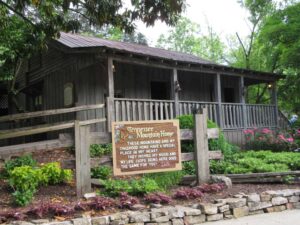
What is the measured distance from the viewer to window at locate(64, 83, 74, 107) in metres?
14.3

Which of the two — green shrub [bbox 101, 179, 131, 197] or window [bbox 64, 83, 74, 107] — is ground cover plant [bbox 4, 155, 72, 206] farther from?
window [bbox 64, 83, 74, 107]

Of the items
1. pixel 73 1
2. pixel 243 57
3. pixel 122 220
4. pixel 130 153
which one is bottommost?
pixel 122 220

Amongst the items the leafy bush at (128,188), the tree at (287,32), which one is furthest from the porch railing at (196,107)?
the leafy bush at (128,188)

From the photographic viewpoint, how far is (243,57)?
3117 centimetres

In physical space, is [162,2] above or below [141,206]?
above

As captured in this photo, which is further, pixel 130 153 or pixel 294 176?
pixel 294 176

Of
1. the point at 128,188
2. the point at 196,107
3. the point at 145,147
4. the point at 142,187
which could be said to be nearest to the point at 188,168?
the point at 145,147

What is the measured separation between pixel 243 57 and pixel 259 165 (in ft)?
76.1

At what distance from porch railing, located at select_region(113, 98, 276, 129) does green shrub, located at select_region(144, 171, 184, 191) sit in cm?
469

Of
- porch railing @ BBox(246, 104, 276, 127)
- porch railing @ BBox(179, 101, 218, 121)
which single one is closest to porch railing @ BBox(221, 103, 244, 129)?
porch railing @ BBox(179, 101, 218, 121)

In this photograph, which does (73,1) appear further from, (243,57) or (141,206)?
(243,57)

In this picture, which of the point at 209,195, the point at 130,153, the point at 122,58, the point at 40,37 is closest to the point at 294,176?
the point at 209,195

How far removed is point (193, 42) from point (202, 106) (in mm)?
30898

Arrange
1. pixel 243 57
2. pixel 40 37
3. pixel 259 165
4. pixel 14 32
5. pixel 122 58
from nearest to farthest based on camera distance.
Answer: pixel 259 165
pixel 40 37
pixel 122 58
pixel 14 32
pixel 243 57
